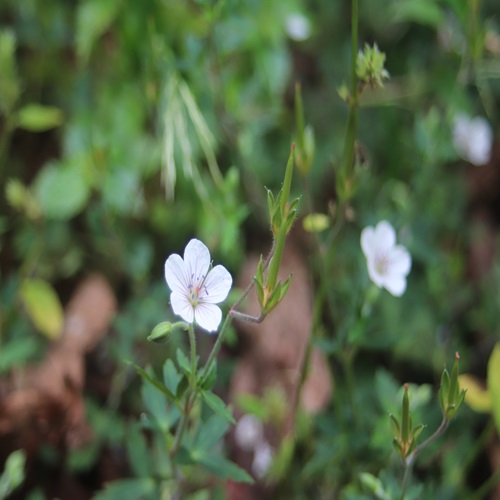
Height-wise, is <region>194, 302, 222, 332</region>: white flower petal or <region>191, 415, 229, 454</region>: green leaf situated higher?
<region>194, 302, 222, 332</region>: white flower petal

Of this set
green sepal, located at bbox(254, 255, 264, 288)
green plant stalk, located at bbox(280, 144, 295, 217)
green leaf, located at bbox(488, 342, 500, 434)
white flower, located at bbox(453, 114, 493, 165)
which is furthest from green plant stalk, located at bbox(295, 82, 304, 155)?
white flower, located at bbox(453, 114, 493, 165)

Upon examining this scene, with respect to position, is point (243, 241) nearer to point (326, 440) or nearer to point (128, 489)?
point (326, 440)

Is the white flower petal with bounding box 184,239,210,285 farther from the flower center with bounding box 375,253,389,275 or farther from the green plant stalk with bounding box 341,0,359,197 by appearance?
the flower center with bounding box 375,253,389,275

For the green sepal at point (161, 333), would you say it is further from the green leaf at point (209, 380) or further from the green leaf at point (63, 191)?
the green leaf at point (63, 191)

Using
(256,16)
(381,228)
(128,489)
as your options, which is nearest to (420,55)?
(256,16)

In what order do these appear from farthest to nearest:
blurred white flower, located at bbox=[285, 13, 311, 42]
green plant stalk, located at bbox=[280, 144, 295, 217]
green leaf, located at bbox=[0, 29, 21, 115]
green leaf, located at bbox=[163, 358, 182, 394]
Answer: blurred white flower, located at bbox=[285, 13, 311, 42], green leaf, located at bbox=[0, 29, 21, 115], green leaf, located at bbox=[163, 358, 182, 394], green plant stalk, located at bbox=[280, 144, 295, 217]

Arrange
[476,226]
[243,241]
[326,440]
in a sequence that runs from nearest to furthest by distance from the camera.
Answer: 1. [326,440]
2. [243,241]
3. [476,226]
